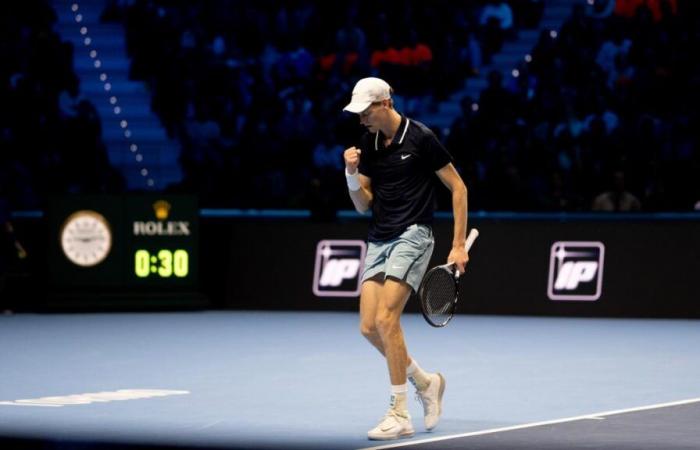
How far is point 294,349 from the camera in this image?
13.3 meters

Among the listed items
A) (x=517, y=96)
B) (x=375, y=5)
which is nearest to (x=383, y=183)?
(x=517, y=96)

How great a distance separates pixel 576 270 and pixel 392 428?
9097 millimetres

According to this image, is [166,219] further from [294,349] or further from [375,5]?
[375,5]

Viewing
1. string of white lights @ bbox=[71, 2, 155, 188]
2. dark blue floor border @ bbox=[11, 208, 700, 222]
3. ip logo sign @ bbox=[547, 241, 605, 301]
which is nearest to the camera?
ip logo sign @ bbox=[547, 241, 605, 301]

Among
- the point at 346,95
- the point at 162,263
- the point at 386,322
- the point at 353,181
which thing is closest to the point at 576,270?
the point at 162,263

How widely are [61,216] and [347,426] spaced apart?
31.4 ft

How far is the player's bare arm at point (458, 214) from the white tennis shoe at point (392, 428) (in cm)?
87

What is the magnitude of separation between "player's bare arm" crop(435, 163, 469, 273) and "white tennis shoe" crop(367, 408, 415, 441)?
87 centimetres

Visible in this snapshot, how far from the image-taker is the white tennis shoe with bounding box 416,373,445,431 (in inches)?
320

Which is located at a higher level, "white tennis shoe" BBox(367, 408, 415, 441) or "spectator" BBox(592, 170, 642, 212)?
"spectator" BBox(592, 170, 642, 212)

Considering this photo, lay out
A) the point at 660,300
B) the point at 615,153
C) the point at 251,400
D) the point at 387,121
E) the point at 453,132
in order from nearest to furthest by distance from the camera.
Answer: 1. the point at 387,121
2. the point at 251,400
3. the point at 660,300
4. the point at 615,153
5. the point at 453,132

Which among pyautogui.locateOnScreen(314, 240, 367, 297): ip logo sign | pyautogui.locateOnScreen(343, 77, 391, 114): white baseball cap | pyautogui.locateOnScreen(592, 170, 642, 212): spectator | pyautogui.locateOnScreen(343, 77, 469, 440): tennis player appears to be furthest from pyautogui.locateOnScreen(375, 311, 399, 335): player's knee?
pyautogui.locateOnScreen(592, 170, 642, 212): spectator

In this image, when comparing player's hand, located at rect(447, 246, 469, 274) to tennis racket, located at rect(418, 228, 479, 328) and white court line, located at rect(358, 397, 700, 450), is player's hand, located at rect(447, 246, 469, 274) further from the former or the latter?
white court line, located at rect(358, 397, 700, 450)

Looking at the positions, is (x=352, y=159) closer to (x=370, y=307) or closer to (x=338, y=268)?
(x=370, y=307)
